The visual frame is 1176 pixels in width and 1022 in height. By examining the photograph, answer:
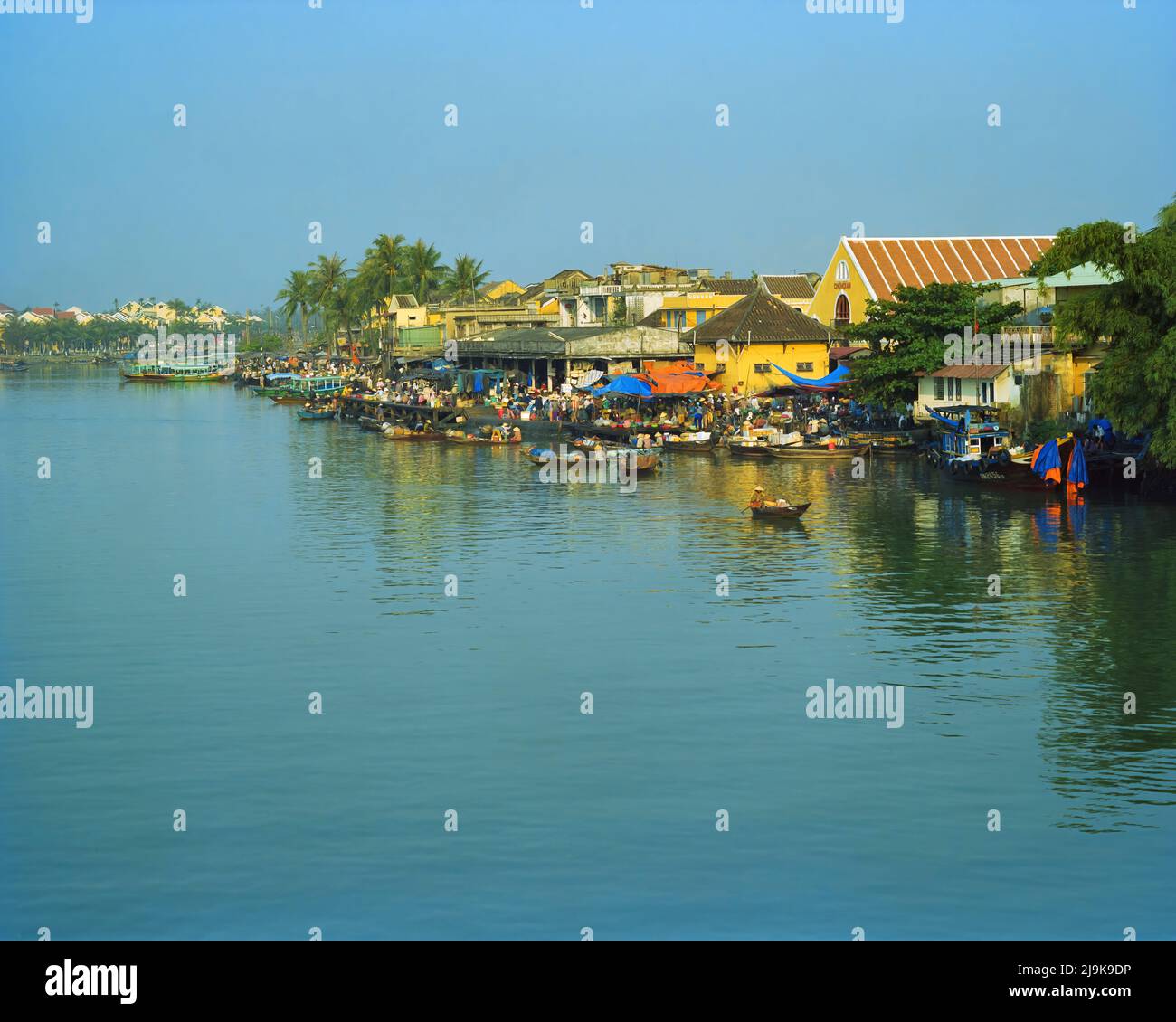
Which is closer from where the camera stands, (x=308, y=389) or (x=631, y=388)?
(x=631, y=388)

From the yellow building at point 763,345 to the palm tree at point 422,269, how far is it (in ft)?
209

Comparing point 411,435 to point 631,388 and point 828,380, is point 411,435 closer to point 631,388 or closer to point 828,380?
point 631,388

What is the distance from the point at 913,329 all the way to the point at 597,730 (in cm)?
4212

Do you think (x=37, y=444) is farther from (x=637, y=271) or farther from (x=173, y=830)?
(x=173, y=830)

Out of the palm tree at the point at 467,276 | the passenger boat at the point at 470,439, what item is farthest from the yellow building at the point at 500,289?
the passenger boat at the point at 470,439

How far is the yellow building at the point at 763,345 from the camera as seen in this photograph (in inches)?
3014

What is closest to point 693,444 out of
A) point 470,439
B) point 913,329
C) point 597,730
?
point 913,329

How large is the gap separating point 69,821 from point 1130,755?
585 inches

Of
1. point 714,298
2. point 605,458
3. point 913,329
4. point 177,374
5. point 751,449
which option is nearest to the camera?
point 605,458

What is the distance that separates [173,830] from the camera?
18984 mm

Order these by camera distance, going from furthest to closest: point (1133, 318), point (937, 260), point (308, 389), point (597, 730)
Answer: point (308, 389) → point (937, 260) → point (1133, 318) → point (597, 730)

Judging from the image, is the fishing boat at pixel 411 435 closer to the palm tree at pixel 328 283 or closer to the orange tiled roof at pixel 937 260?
the orange tiled roof at pixel 937 260

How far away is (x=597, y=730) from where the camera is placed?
75.5 ft
